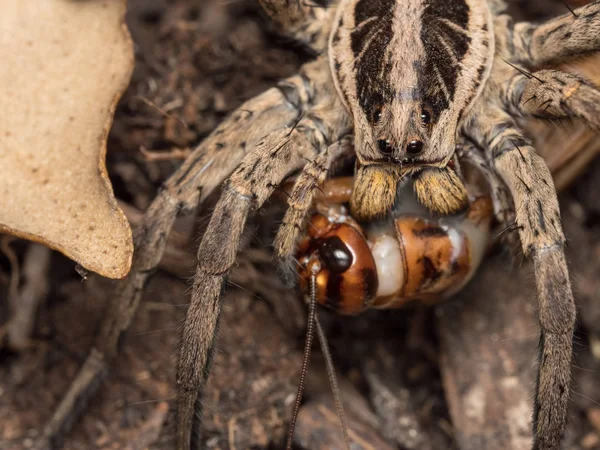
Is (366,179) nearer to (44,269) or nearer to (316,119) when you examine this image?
(316,119)

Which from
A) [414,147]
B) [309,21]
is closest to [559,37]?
[414,147]

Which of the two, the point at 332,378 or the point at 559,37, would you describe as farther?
the point at 559,37

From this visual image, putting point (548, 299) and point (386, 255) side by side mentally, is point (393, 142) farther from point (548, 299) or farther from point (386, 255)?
point (548, 299)

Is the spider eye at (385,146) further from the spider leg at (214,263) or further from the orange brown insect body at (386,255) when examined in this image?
the spider leg at (214,263)

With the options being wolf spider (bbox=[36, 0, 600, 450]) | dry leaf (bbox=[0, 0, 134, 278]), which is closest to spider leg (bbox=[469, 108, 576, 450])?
wolf spider (bbox=[36, 0, 600, 450])

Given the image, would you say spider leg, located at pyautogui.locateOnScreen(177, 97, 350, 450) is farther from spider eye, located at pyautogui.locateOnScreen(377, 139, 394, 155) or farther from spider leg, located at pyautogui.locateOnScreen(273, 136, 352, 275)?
spider eye, located at pyautogui.locateOnScreen(377, 139, 394, 155)

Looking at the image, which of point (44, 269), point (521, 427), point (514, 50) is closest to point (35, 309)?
point (44, 269)
